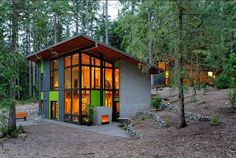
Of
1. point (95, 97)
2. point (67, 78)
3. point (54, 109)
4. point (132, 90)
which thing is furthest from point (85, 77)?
point (54, 109)

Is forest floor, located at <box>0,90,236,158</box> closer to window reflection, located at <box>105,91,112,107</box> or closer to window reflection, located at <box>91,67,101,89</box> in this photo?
window reflection, located at <box>91,67,101,89</box>

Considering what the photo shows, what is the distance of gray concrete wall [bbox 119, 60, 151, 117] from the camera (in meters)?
21.2

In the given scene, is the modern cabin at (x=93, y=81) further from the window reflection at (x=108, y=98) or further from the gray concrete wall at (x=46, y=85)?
the gray concrete wall at (x=46, y=85)

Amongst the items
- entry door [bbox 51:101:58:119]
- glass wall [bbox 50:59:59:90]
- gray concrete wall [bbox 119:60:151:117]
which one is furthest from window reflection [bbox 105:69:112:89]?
entry door [bbox 51:101:58:119]

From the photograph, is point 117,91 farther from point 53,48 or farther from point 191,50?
point 191,50

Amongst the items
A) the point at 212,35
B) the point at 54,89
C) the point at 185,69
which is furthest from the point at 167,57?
the point at 54,89

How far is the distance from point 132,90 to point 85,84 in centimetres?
390

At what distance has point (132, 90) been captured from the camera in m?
21.5

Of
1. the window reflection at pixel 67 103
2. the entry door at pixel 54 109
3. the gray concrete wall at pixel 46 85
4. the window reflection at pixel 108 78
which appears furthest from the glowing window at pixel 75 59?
the gray concrete wall at pixel 46 85

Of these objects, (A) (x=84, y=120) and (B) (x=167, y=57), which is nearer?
(B) (x=167, y=57)

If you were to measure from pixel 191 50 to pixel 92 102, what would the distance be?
10.9m

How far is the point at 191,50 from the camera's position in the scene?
10586 mm

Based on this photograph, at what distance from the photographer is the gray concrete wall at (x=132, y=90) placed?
2116 centimetres

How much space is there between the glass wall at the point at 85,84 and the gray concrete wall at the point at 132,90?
85cm
